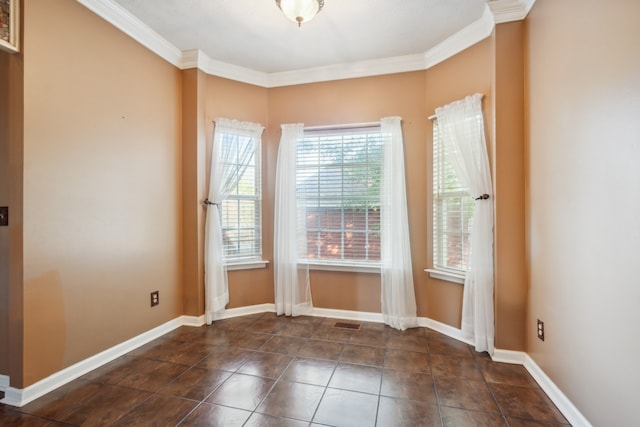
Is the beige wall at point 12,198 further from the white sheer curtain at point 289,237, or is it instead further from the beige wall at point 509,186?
the beige wall at point 509,186

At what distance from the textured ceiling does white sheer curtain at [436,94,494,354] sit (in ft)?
2.41

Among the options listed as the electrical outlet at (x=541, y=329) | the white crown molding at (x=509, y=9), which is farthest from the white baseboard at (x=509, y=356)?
the white crown molding at (x=509, y=9)

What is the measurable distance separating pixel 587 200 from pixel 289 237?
2558 mm

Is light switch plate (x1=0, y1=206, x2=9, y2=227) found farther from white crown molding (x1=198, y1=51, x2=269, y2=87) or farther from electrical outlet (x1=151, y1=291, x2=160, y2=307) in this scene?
white crown molding (x1=198, y1=51, x2=269, y2=87)

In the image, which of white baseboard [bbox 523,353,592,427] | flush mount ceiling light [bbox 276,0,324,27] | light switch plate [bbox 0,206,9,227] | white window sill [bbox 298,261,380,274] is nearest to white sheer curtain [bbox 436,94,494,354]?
white baseboard [bbox 523,353,592,427]

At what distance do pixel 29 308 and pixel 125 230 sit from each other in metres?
0.83

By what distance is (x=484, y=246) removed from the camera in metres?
2.44

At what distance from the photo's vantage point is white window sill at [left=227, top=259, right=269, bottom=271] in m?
3.35

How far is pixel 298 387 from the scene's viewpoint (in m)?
2.02

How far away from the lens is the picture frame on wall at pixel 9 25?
5.75 ft

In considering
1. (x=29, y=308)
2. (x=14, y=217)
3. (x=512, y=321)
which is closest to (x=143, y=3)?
(x=14, y=217)

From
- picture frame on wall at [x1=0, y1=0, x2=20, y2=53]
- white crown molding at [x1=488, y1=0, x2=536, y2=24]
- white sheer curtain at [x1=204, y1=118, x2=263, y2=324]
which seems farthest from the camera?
white sheer curtain at [x1=204, y1=118, x2=263, y2=324]

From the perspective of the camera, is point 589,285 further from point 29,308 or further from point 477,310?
point 29,308

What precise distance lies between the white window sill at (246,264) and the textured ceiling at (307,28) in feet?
7.50
